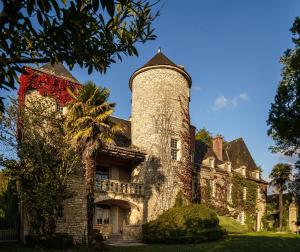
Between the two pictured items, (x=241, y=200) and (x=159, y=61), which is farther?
(x=241, y=200)

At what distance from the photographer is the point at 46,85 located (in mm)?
23406

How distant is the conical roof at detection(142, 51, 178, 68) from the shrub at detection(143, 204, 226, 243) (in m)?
10.6

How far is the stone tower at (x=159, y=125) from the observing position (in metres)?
24.6

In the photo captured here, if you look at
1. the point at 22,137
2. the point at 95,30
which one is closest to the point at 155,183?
the point at 22,137

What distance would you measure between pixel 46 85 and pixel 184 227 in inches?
488

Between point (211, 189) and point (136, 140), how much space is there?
10.9m

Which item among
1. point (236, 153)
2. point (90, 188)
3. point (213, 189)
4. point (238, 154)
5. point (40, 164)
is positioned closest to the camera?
point (40, 164)

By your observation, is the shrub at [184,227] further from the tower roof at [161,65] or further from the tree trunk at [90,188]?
the tower roof at [161,65]

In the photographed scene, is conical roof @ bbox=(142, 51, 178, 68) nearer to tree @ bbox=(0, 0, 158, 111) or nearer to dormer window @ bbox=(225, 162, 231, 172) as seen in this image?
dormer window @ bbox=(225, 162, 231, 172)

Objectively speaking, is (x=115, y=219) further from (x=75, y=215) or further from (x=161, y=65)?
(x=161, y=65)

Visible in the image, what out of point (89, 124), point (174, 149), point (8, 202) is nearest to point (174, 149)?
point (174, 149)

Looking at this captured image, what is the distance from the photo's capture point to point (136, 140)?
85.9ft

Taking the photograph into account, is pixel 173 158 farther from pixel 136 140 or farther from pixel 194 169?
pixel 194 169

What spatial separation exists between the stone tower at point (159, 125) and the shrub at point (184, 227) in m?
2.36
